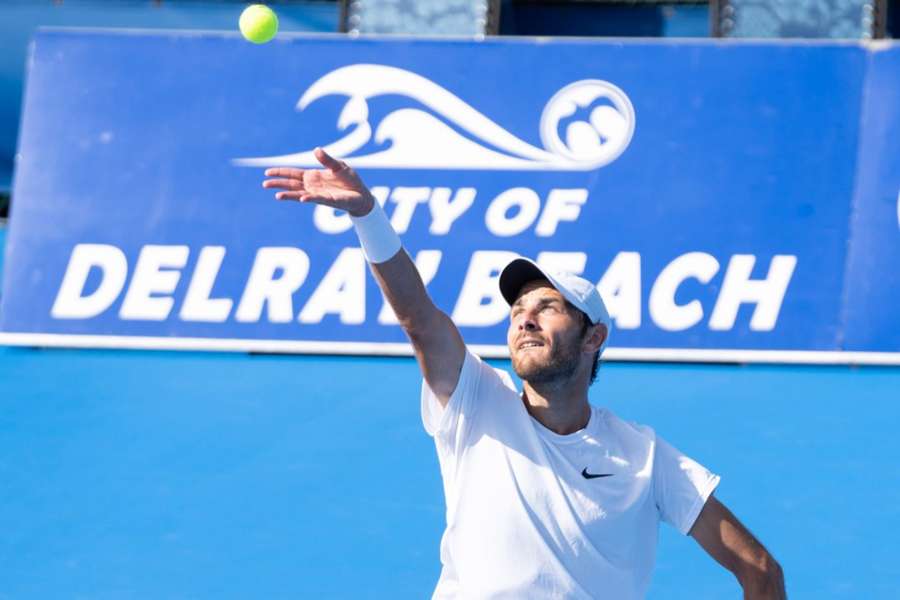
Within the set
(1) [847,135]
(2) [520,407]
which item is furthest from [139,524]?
(1) [847,135]

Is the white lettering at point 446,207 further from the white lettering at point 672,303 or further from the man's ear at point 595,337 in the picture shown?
the man's ear at point 595,337

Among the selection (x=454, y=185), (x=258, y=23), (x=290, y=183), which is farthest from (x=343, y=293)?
(x=290, y=183)

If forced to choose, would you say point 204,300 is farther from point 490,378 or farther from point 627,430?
A: point 627,430

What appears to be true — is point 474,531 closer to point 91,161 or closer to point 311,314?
point 311,314

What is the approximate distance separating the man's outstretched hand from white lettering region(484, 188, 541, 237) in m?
4.47

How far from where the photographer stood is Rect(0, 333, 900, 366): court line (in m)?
7.59

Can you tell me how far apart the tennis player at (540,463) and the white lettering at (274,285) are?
14.9ft

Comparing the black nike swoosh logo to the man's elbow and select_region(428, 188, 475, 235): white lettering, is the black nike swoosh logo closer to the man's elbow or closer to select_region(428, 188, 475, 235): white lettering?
the man's elbow

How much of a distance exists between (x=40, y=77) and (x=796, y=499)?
18.3 ft

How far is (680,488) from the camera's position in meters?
3.34

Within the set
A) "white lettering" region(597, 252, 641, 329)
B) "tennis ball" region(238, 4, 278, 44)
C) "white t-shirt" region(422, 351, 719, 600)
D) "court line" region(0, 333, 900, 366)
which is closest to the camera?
"white t-shirt" region(422, 351, 719, 600)

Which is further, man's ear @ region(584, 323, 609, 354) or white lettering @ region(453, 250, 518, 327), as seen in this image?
white lettering @ region(453, 250, 518, 327)

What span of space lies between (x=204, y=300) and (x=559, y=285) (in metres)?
4.97

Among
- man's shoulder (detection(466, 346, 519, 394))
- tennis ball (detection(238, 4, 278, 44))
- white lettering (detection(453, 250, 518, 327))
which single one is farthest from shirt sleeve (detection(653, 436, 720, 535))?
white lettering (detection(453, 250, 518, 327))
